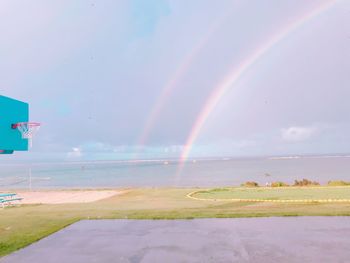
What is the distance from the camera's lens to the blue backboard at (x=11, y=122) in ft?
31.4

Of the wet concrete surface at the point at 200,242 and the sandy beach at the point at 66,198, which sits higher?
the sandy beach at the point at 66,198

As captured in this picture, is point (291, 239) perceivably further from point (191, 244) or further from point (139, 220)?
point (139, 220)

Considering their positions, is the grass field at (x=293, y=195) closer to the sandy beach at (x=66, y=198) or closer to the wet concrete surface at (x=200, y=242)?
the sandy beach at (x=66, y=198)

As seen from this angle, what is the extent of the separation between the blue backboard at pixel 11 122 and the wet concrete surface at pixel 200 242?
2.66 meters

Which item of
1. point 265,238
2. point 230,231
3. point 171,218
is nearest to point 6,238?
point 171,218

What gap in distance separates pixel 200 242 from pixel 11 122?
5.85 m

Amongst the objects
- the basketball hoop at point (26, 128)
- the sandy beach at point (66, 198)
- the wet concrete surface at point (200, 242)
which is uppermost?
the basketball hoop at point (26, 128)

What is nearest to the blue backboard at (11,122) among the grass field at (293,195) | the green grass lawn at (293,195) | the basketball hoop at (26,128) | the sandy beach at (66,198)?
the basketball hoop at (26,128)

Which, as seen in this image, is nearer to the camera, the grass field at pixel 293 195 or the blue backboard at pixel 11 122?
the blue backboard at pixel 11 122

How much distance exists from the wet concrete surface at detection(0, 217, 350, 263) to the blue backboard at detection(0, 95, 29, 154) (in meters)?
2.66

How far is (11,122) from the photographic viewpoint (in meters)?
9.93

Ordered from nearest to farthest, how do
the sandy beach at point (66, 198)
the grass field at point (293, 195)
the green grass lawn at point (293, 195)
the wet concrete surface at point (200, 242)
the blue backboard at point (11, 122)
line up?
the wet concrete surface at point (200, 242)
the blue backboard at point (11, 122)
the grass field at point (293, 195)
the green grass lawn at point (293, 195)
the sandy beach at point (66, 198)

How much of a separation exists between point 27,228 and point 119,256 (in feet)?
14.9

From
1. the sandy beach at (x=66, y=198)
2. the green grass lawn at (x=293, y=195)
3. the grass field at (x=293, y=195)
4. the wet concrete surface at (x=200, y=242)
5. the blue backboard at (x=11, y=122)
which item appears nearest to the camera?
the wet concrete surface at (x=200, y=242)
